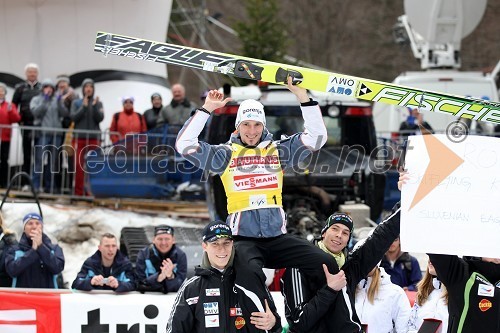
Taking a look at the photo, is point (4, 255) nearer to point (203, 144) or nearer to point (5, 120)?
point (203, 144)

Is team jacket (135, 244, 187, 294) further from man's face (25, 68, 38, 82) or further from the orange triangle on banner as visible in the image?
man's face (25, 68, 38, 82)

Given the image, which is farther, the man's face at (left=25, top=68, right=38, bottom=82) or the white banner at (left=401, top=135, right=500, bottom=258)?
the man's face at (left=25, top=68, right=38, bottom=82)

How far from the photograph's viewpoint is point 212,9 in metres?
45.5

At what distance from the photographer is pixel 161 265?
28.8 feet

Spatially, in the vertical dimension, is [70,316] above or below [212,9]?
below

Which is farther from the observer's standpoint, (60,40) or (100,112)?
(60,40)

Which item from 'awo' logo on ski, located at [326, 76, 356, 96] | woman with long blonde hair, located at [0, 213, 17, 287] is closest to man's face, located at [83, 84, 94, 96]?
woman with long blonde hair, located at [0, 213, 17, 287]

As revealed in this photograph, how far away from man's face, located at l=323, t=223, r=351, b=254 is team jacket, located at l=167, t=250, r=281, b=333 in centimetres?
73

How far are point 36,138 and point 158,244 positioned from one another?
5755mm

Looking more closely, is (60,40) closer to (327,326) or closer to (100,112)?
(100,112)

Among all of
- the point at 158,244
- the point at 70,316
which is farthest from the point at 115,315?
the point at 158,244

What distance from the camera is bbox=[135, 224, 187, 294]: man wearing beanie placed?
8.49 metres

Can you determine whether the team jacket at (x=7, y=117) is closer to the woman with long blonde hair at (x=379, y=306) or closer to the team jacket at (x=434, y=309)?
the woman with long blonde hair at (x=379, y=306)

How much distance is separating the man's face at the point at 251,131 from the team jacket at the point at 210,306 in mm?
867
